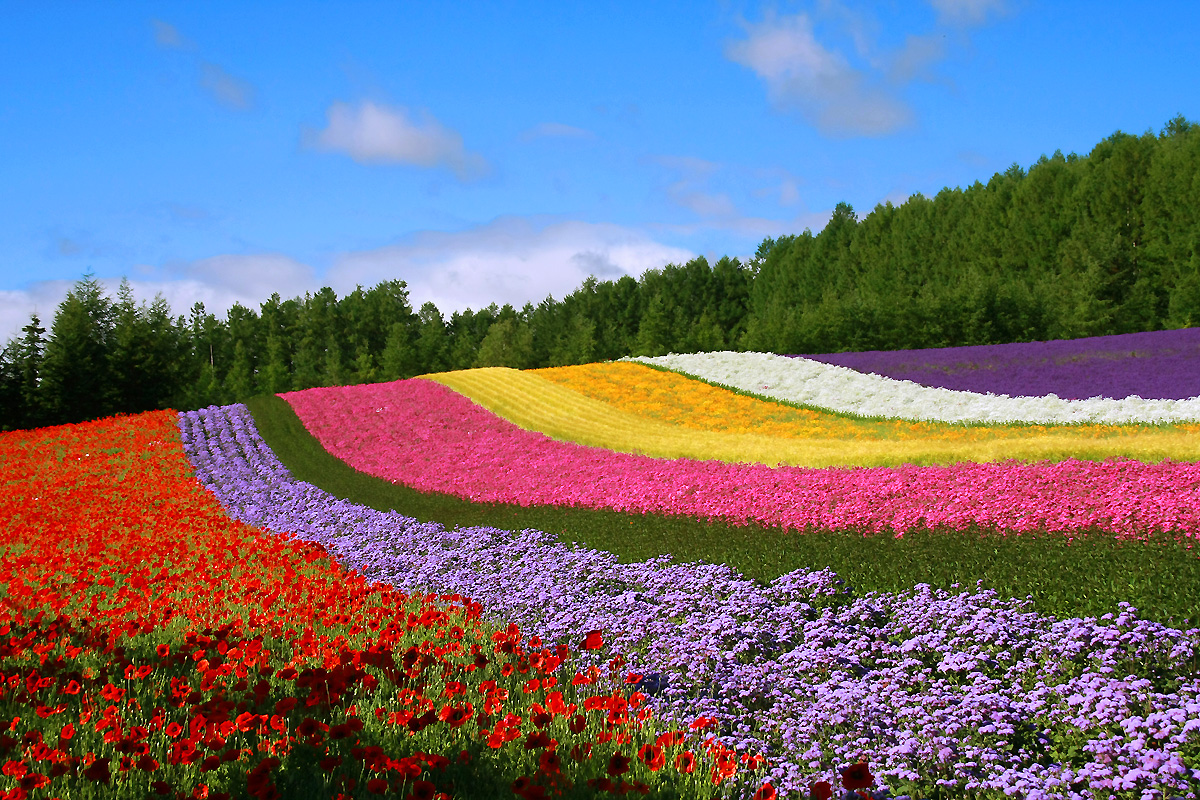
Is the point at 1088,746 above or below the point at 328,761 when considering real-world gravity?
below

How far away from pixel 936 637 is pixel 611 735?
3.08 meters

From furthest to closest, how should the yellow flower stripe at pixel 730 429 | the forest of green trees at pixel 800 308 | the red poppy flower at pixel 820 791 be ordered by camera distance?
the forest of green trees at pixel 800 308
the yellow flower stripe at pixel 730 429
the red poppy flower at pixel 820 791

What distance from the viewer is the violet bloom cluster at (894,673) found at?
17.1 feet

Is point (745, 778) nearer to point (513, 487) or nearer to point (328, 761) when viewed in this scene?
point (328, 761)

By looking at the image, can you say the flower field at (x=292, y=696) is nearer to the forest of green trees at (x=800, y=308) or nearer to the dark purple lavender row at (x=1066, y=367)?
the dark purple lavender row at (x=1066, y=367)

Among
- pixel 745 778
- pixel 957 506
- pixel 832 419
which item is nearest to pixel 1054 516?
pixel 957 506

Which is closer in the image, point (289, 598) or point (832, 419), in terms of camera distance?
point (289, 598)

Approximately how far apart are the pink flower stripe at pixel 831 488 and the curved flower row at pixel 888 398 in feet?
40.1

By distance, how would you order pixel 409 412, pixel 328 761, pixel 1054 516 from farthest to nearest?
pixel 409 412, pixel 1054 516, pixel 328 761

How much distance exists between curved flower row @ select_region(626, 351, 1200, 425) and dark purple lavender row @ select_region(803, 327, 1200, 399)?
125 centimetres

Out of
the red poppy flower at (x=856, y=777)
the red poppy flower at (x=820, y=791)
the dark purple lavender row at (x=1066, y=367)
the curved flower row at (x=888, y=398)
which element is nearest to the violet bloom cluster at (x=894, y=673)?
the red poppy flower at (x=820, y=791)

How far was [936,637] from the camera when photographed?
6984 mm

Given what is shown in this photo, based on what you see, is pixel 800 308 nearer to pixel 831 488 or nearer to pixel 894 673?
pixel 831 488

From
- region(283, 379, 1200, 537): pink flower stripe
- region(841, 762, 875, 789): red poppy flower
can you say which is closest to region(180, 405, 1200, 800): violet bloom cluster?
region(841, 762, 875, 789): red poppy flower
